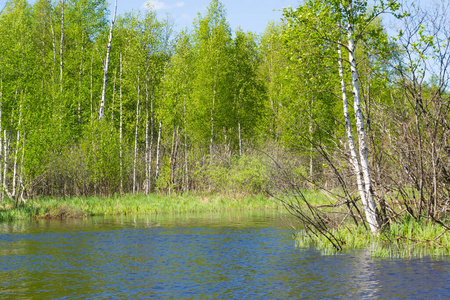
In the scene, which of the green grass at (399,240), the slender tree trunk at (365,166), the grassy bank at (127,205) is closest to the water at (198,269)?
the green grass at (399,240)

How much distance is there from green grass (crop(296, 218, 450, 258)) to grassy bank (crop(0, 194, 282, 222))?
9.62 meters

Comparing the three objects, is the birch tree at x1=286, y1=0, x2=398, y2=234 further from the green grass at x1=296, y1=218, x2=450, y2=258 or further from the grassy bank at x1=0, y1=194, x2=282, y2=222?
the grassy bank at x1=0, y1=194, x2=282, y2=222

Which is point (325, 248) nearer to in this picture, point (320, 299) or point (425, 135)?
point (425, 135)

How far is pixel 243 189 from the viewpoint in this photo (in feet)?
A: 101

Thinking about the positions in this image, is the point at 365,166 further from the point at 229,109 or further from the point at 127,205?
the point at 229,109

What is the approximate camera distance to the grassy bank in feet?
78.0

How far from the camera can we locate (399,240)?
510 inches

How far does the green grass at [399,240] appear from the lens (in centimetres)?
1209

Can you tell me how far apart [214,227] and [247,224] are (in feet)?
5.06

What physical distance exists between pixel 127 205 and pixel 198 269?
52.3 ft

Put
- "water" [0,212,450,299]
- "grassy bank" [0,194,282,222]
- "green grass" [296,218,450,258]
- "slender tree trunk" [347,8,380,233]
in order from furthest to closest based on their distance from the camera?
"grassy bank" [0,194,282,222] < "slender tree trunk" [347,8,380,233] < "green grass" [296,218,450,258] < "water" [0,212,450,299]

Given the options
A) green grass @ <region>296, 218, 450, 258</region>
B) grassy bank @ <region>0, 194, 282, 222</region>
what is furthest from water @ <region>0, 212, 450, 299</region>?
grassy bank @ <region>0, 194, 282, 222</region>

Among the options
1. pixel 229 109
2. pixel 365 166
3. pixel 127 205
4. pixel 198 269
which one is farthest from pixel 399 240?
pixel 229 109

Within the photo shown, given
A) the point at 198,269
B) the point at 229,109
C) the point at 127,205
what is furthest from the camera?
the point at 229,109
